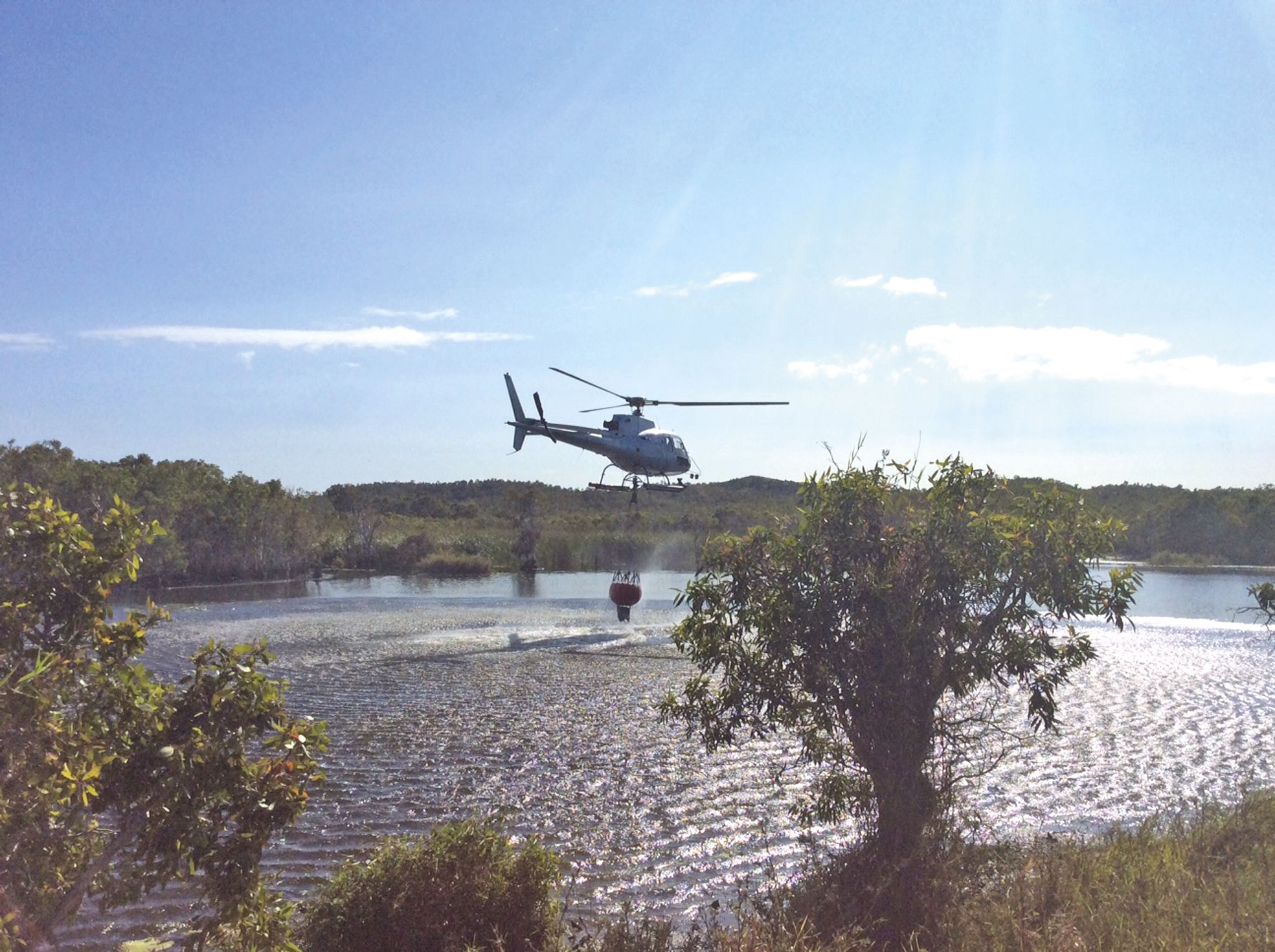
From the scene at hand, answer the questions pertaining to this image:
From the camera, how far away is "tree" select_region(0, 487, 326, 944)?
→ 432 centimetres

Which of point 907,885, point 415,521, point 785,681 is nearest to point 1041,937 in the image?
point 907,885

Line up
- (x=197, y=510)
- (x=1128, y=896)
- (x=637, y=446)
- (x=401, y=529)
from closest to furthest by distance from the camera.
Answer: (x=1128, y=896)
(x=637, y=446)
(x=197, y=510)
(x=401, y=529)

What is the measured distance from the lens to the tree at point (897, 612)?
7770 mm

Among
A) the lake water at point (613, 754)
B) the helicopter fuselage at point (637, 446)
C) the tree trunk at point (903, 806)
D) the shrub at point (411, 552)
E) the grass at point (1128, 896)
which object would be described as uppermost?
the helicopter fuselage at point (637, 446)

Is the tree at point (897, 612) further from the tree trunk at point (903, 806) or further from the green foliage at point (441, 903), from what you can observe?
the green foliage at point (441, 903)

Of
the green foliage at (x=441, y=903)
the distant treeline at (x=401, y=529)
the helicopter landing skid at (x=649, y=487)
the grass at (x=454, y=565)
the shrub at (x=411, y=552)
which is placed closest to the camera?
the green foliage at (x=441, y=903)

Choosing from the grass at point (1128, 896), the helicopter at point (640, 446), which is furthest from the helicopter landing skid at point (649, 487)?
the grass at point (1128, 896)

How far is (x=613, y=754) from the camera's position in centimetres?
1551

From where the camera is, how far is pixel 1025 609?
7.82 meters

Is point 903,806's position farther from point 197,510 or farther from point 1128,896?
point 197,510

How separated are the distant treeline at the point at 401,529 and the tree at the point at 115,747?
135 feet

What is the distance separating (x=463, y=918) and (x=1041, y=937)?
378cm

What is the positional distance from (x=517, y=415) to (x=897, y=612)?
2953 cm

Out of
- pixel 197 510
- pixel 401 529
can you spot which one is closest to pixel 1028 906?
pixel 197 510
